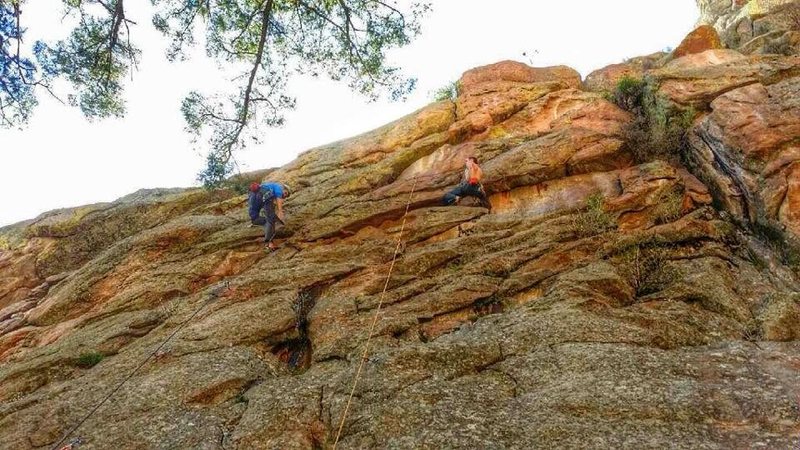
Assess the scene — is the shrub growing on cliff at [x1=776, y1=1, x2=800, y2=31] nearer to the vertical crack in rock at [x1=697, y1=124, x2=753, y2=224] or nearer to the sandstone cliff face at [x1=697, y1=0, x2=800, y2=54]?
the sandstone cliff face at [x1=697, y1=0, x2=800, y2=54]

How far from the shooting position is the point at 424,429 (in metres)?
6.85

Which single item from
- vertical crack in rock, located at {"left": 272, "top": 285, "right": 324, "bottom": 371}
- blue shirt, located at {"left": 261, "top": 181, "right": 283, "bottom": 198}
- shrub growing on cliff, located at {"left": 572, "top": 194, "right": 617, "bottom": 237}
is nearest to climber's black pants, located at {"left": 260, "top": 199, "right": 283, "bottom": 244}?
blue shirt, located at {"left": 261, "top": 181, "right": 283, "bottom": 198}

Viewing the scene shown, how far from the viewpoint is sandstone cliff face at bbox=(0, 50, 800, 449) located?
707cm

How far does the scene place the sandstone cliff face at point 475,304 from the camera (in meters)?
7.07

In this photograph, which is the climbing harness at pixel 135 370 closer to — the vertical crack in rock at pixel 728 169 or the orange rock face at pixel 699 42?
the vertical crack in rock at pixel 728 169

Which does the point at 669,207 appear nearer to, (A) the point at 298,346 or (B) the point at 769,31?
(A) the point at 298,346

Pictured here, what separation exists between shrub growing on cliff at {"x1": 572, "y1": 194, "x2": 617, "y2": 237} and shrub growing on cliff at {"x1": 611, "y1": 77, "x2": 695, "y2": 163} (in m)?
3.32

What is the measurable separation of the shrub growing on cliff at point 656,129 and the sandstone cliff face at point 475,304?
0.29 meters

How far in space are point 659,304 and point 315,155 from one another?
615 inches

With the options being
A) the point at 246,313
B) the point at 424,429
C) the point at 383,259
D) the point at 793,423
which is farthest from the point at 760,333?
the point at 246,313

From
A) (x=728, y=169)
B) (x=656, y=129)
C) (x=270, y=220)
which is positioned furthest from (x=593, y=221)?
(x=270, y=220)

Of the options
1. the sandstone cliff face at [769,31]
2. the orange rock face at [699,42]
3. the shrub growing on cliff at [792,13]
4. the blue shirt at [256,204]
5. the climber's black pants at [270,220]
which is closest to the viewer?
the climber's black pants at [270,220]

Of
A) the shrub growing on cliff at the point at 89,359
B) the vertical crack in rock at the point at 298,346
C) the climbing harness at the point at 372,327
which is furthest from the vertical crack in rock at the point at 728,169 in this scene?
the shrub growing on cliff at the point at 89,359

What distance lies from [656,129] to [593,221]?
506 cm
